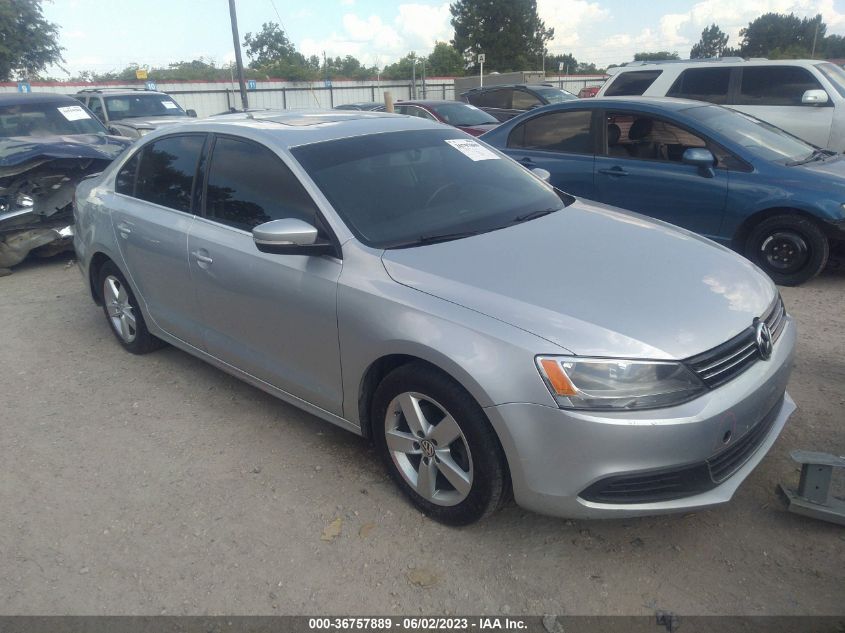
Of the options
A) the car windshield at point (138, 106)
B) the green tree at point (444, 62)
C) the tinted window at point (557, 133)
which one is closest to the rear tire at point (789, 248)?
the tinted window at point (557, 133)

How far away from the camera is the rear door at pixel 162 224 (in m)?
3.96

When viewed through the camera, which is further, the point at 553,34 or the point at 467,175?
the point at 553,34

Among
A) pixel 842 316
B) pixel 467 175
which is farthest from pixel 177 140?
pixel 842 316

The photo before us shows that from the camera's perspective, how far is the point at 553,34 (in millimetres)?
70312

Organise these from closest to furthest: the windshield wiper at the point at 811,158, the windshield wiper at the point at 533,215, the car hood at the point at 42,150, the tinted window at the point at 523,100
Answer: the windshield wiper at the point at 533,215, the windshield wiper at the point at 811,158, the car hood at the point at 42,150, the tinted window at the point at 523,100

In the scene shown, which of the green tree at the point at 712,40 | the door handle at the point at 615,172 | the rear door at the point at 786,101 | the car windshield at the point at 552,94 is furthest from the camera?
the green tree at the point at 712,40

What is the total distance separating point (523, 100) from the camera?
1585 cm

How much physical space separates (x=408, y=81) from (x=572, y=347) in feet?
119

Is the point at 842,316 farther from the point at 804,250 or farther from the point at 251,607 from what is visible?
the point at 251,607

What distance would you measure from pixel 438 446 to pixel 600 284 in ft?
3.05

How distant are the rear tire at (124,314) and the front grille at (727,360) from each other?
3603mm

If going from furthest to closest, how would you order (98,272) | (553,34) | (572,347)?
(553,34), (98,272), (572,347)

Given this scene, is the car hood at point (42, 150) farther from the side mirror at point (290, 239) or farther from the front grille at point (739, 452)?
the front grille at point (739, 452)

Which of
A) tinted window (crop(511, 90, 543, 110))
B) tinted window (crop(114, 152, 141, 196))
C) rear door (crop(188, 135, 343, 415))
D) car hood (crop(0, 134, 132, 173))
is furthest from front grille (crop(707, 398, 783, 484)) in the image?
tinted window (crop(511, 90, 543, 110))
